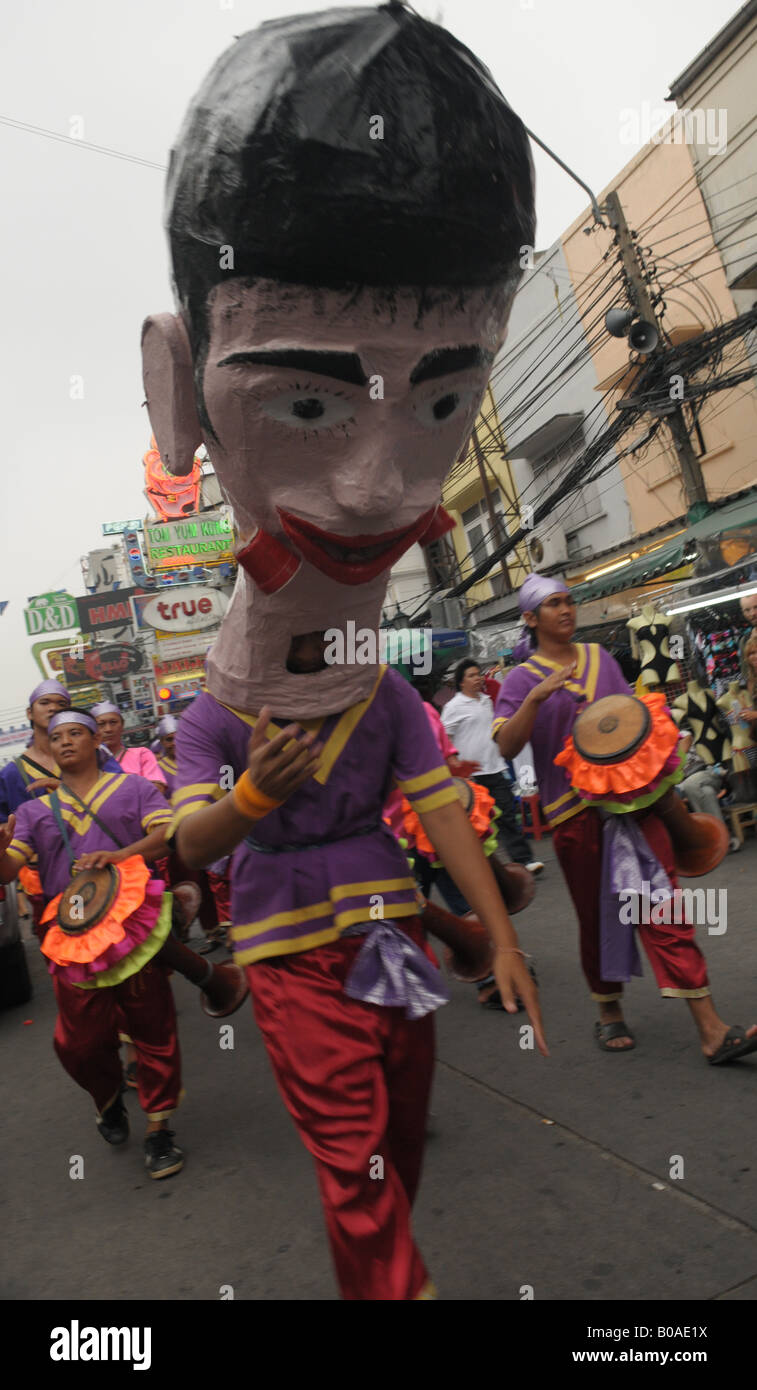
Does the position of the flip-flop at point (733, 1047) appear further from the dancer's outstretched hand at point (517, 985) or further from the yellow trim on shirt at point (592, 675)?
the dancer's outstretched hand at point (517, 985)

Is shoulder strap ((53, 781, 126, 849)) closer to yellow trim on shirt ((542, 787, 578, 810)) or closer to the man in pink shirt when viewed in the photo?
yellow trim on shirt ((542, 787, 578, 810))

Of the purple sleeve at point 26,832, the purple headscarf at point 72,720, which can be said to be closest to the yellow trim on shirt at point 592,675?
the purple headscarf at point 72,720

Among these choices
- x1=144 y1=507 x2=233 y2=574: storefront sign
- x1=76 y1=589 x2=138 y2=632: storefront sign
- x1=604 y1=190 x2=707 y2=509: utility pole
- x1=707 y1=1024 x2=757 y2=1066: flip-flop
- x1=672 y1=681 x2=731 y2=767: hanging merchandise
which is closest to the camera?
x1=707 y1=1024 x2=757 y2=1066: flip-flop

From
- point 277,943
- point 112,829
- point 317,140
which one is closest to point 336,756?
point 277,943

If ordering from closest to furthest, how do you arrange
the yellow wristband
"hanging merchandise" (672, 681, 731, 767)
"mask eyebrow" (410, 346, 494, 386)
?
"mask eyebrow" (410, 346, 494, 386), the yellow wristband, "hanging merchandise" (672, 681, 731, 767)

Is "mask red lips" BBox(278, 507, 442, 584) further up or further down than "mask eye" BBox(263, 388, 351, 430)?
further down

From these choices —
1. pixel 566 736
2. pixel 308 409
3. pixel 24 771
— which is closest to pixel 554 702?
pixel 566 736

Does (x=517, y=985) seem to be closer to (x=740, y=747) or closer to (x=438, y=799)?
(x=438, y=799)

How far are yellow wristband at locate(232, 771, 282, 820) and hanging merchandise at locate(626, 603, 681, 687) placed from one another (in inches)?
255

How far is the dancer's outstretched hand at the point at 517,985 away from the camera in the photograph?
218 centimetres

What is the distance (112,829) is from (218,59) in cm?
299

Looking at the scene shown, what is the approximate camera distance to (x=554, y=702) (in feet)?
13.6

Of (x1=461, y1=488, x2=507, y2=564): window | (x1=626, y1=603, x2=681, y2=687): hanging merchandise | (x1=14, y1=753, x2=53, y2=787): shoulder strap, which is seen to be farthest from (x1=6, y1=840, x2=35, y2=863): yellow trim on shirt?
(x1=461, y1=488, x2=507, y2=564): window

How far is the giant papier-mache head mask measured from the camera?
1719 millimetres
